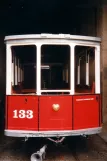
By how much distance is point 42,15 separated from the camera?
18562 mm

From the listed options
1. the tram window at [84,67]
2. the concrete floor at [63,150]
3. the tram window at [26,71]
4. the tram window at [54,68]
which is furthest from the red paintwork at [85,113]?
the tram window at [26,71]

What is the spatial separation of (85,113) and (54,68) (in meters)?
3.32

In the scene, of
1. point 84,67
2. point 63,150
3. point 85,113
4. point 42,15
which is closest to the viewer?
point 85,113

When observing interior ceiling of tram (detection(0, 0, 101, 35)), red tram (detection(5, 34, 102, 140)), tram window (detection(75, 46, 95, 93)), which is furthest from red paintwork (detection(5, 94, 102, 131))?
interior ceiling of tram (detection(0, 0, 101, 35))

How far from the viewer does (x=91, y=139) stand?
417 inches

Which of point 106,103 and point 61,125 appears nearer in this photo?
point 61,125

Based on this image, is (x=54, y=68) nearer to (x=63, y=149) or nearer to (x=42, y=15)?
(x=63, y=149)

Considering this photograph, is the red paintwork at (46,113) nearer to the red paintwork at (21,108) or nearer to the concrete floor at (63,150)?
the red paintwork at (21,108)

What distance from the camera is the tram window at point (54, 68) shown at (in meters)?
9.65

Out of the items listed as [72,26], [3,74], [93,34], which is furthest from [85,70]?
[3,74]

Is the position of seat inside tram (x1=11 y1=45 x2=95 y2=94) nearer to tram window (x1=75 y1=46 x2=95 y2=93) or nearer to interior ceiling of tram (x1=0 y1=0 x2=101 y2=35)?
tram window (x1=75 y1=46 x2=95 y2=93)

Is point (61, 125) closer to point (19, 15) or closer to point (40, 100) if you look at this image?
point (40, 100)

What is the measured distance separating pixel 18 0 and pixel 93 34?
4.72 metres

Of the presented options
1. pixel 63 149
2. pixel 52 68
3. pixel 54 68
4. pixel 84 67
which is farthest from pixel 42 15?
pixel 63 149
